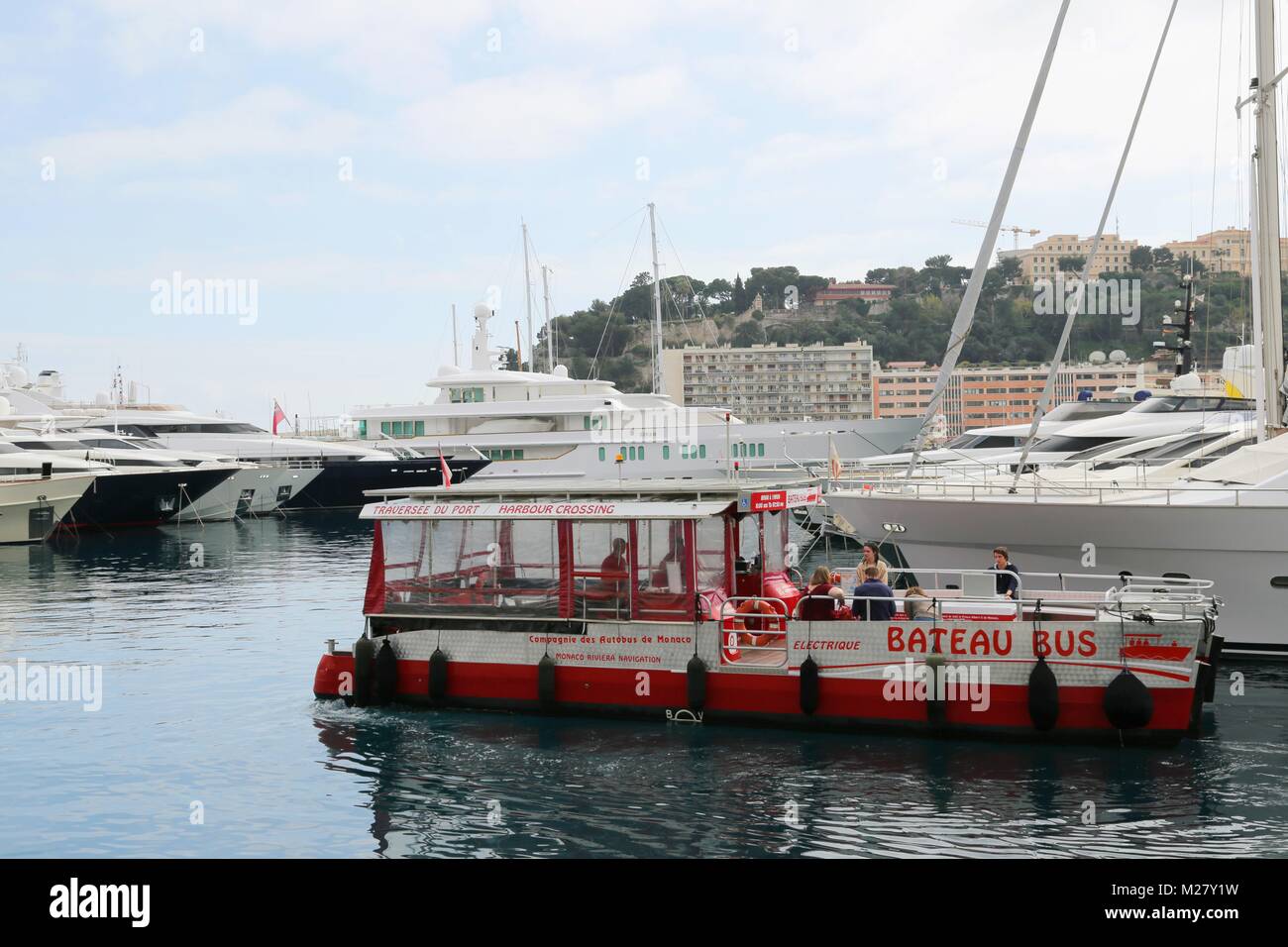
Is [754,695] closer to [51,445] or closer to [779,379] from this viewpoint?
[51,445]

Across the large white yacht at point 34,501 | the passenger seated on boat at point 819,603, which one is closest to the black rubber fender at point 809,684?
the passenger seated on boat at point 819,603

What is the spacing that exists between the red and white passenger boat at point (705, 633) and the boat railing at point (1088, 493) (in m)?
4.88

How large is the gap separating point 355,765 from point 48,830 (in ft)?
11.3

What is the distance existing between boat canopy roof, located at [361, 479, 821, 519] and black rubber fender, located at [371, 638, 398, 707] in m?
1.85

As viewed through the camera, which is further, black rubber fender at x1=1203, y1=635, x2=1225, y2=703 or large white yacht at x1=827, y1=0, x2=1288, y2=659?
large white yacht at x1=827, y1=0, x2=1288, y2=659

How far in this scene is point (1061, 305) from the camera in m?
146

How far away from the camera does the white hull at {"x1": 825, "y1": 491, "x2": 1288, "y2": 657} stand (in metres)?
20.0

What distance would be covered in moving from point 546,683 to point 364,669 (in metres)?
2.84

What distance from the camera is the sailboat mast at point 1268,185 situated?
75.9 feet

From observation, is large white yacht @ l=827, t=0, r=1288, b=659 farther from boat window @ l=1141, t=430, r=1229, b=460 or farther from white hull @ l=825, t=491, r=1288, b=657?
boat window @ l=1141, t=430, r=1229, b=460

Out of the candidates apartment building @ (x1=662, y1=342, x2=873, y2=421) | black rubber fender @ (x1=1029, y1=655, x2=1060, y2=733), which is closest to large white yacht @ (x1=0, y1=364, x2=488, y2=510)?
black rubber fender @ (x1=1029, y1=655, x2=1060, y2=733)
